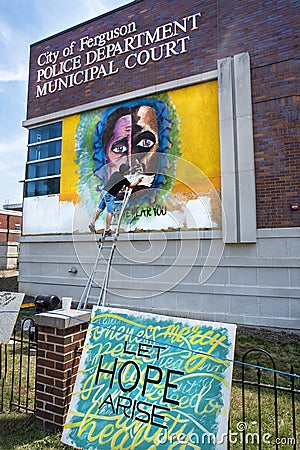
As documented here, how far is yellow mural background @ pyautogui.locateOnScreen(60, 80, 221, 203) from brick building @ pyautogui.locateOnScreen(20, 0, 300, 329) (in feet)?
0.09

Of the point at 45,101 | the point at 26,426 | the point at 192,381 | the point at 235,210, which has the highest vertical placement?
the point at 45,101

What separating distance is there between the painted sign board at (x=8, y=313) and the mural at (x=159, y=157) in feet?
14.9

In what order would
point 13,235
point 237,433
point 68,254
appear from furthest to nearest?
point 13,235, point 68,254, point 237,433

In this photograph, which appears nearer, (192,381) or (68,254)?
(192,381)

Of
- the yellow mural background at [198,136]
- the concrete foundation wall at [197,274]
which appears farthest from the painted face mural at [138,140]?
the concrete foundation wall at [197,274]

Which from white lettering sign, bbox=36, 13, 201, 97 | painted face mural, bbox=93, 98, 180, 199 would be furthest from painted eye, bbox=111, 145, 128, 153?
white lettering sign, bbox=36, 13, 201, 97

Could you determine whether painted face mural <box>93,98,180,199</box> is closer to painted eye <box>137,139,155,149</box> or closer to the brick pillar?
painted eye <box>137,139,155,149</box>

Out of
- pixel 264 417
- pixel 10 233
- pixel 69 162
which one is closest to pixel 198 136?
pixel 69 162

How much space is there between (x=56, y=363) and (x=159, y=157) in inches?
243

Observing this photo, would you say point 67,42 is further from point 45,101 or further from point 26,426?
point 26,426

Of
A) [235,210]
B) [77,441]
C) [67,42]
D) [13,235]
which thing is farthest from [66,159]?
[13,235]

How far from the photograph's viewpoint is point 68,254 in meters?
9.23

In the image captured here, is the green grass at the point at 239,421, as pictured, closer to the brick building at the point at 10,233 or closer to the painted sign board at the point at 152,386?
the painted sign board at the point at 152,386

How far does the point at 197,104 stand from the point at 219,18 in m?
2.29
